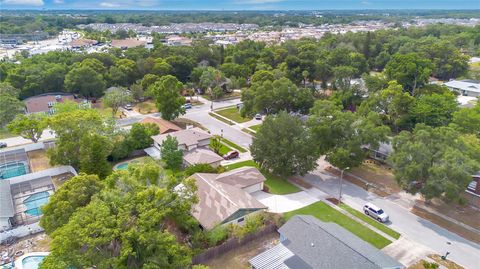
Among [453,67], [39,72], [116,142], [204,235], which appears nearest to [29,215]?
[116,142]

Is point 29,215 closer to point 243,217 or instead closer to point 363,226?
point 243,217

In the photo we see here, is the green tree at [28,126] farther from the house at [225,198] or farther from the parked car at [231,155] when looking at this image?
the house at [225,198]

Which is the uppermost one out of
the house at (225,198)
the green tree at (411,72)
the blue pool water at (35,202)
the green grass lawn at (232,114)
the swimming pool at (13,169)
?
the green tree at (411,72)

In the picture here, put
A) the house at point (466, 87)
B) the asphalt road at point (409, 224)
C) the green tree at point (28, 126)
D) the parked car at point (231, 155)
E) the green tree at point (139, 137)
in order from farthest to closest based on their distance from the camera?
the house at point (466, 87) < the green tree at point (139, 137) < the parked car at point (231, 155) < the green tree at point (28, 126) < the asphalt road at point (409, 224)

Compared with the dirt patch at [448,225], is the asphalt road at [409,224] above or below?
below

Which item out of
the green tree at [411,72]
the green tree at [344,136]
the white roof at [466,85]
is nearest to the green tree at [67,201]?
the green tree at [344,136]

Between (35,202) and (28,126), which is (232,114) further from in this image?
(35,202)

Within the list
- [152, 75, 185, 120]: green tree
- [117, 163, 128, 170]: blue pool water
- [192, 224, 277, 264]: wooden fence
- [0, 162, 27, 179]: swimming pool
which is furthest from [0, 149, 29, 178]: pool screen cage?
→ [192, 224, 277, 264]: wooden fence
